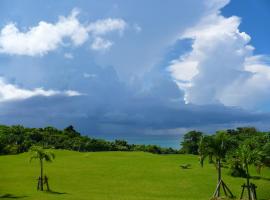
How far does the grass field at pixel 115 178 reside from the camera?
7525cm

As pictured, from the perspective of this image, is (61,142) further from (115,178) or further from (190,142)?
(115,178)

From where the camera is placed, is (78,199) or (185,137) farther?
(185,137)

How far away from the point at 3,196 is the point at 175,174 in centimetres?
4588

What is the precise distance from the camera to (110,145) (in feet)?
598

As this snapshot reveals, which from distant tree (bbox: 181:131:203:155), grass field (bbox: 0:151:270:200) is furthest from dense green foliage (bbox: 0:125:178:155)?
grass field (bbox: 0:151:270:200)

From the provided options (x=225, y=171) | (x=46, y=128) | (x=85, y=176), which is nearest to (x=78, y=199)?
(x=85, y=176)

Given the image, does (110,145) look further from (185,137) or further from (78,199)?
(78,199)

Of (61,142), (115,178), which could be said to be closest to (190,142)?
(61,142)

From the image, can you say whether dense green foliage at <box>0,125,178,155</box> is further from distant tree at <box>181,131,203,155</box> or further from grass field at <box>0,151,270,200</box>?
grass field at <box>0,151,270,200</box>

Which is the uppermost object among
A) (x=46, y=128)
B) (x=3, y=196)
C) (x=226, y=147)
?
(x=46, y=128)

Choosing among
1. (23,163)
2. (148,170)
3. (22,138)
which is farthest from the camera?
(22,138)

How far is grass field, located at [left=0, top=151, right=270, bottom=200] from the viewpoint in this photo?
75250 millimetres

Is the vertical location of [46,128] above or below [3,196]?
above

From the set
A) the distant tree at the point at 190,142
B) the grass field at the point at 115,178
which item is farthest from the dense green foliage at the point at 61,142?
the grass field at the point at 115,178
